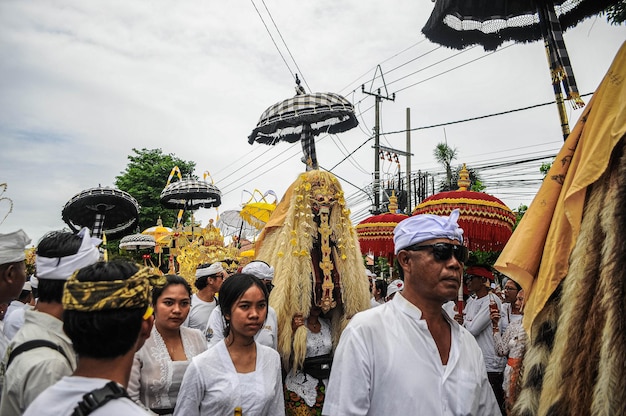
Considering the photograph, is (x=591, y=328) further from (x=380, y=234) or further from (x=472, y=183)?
(x=472, y=183)

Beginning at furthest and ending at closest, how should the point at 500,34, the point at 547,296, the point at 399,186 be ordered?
the point at 399,186 → the point at 500,34 → the point at 547,296

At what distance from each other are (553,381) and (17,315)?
15.1ft

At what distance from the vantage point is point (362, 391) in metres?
2.33

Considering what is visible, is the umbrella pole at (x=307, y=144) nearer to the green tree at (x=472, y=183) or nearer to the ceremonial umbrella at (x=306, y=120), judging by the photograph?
the ceremonial umbrella at (x=306, y=120)

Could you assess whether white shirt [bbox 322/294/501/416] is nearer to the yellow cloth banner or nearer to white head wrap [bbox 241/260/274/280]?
the yellow cloth banner

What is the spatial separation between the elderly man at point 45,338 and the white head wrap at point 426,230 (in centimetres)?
171

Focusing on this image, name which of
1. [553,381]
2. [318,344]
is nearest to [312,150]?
[318,344]

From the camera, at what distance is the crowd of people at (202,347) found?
5.28 ft

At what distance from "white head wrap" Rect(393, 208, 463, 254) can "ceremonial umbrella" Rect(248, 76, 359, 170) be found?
388 centimetres

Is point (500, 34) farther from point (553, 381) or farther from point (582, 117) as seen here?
point (553, 381)

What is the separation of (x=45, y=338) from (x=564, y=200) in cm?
243

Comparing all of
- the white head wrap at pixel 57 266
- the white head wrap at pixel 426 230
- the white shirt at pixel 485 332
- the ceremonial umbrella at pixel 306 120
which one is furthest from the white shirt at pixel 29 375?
the white shirt at pixel 485 332

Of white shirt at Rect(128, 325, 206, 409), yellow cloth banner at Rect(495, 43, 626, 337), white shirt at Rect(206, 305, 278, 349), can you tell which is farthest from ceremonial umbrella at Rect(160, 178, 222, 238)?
yellow cloth banner at Rect(495, 43, 626, 337)

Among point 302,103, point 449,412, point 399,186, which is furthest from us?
point 399,186
